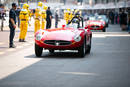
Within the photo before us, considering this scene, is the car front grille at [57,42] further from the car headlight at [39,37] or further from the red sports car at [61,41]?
the car headlight at [39,37]

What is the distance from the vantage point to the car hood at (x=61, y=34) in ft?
47.0

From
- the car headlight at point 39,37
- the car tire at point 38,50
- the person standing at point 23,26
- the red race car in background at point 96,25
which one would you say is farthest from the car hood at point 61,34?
the red race car in background at point 96,25

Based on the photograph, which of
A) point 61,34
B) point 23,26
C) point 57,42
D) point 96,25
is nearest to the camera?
point 57,42

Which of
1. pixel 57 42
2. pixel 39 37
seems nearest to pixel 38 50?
pixel 39 37

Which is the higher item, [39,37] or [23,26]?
[39,37]

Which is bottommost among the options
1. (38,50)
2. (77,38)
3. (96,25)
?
(96,25)

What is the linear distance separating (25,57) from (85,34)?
6.44 feet

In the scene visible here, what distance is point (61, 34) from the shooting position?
573 inches

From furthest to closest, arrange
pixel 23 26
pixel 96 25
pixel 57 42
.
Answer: pixel 96 25
pixel 23 26
pixel 57 42

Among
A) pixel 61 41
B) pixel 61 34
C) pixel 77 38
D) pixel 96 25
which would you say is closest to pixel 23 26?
pixel 61 34

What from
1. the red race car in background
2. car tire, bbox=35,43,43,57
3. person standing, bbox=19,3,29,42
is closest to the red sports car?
car tire, bbox=35,43,43,57

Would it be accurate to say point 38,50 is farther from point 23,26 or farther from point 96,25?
→ point 96,25

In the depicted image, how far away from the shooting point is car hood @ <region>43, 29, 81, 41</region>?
47.0 feet

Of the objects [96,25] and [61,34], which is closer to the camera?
[61,34]
